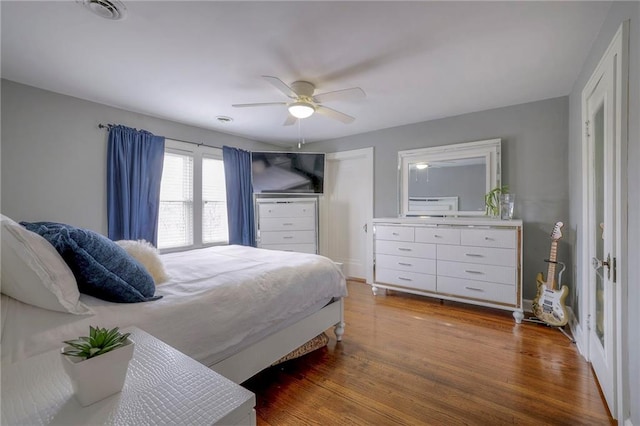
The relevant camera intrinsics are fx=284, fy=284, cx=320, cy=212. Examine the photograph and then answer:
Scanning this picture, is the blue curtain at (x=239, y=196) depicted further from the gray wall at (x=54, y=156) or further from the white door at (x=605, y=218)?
the white door at (x=605, y=218)

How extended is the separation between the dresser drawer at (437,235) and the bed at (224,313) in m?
1.49

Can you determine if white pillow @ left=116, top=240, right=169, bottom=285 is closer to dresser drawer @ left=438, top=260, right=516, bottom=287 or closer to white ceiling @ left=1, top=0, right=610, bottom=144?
white ceiling @ left=1, top=0, right=610, bottom=144

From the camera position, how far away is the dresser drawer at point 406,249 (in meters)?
3.45

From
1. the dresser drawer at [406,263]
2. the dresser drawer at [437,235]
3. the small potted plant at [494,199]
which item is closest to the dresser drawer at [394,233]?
the dresser drawer at [437,235]

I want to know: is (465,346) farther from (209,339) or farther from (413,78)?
(413,78)

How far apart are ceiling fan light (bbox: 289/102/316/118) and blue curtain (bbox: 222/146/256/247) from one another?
6.81ft

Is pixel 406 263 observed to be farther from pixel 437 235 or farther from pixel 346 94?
pixel 346 94

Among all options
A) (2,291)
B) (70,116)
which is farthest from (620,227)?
(70,116)

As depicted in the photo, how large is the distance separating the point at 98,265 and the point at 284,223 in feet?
10.3

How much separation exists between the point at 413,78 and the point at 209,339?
8.52 feet

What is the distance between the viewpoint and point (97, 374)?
68 cm

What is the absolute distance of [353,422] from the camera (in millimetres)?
1602

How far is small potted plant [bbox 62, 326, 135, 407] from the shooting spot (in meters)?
0.67

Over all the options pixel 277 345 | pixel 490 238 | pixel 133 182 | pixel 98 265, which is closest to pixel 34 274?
pixel 98 265
